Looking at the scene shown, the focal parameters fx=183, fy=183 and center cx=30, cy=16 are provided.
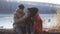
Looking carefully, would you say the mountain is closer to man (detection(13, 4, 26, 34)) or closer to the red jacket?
man (detection(13, 4, 26, 34))

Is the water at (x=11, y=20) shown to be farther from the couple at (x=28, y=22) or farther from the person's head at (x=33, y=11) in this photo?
the person's head at (x=33, y=11)

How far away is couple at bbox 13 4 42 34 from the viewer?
4297 mm

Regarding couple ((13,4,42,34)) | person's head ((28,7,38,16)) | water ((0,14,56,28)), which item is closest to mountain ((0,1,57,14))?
water ((0,14,56,28))

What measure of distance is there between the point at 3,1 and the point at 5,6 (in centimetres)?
19

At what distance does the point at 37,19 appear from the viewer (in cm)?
431

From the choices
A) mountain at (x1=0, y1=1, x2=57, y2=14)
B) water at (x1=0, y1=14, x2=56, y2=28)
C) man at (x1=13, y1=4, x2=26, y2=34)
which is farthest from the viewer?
mountain at (x1=0, y1=1, x2=57, y2=14)

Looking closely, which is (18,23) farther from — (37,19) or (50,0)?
(50,0)

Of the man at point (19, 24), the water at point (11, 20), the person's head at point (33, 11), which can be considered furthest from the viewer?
the water at point (11, 20)

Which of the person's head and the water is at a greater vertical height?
the person's head

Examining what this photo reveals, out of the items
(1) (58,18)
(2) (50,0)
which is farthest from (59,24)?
(2) (50,0)

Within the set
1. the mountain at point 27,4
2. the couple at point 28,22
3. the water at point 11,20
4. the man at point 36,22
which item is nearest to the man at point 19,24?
the couple at point 28,22

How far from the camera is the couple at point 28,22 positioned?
430cm

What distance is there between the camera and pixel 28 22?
4406 mm

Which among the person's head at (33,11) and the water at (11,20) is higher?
the person's head at (33,11)
